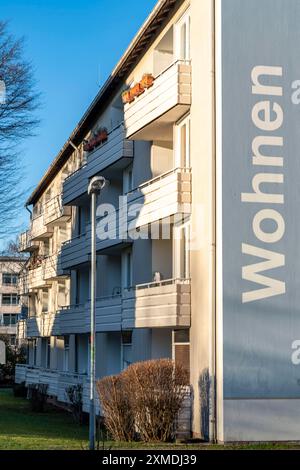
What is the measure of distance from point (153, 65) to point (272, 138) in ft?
24.3

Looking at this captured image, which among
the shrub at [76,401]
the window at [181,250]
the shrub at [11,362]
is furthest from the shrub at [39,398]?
the shrub at [11,362]

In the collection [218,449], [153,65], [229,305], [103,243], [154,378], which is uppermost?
[153,65]

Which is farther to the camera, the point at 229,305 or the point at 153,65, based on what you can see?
the point at 153,65

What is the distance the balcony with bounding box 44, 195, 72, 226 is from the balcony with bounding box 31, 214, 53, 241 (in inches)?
44.7

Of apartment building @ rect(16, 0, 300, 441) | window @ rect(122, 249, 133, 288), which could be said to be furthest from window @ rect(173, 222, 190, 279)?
window @ rect(122, 249, 133, 288)

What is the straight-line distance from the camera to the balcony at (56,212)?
1592 inches

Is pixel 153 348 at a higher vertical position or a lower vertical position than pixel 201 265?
lower

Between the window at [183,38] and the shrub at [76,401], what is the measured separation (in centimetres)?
1300

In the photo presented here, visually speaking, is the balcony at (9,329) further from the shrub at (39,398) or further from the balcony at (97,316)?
the balcony at (97,316)

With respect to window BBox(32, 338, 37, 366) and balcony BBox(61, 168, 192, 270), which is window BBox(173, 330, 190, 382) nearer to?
balcony BBox(61, 168, 192, 270)

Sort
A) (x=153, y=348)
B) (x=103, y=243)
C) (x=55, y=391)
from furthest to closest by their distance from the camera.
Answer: (x=55, y=391) < (x=103, y=243) < (x=153, y=348)

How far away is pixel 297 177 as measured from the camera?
64.5 feet

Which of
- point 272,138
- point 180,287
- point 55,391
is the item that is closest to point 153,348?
point 180,287

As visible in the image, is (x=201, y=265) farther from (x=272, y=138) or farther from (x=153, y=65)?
(x=153, y=65)
